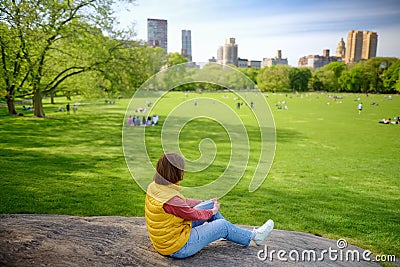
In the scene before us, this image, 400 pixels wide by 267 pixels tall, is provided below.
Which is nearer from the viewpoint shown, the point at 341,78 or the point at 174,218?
the point at 174,218

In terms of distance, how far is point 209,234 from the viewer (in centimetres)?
394

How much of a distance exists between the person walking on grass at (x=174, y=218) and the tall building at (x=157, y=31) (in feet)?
26.8

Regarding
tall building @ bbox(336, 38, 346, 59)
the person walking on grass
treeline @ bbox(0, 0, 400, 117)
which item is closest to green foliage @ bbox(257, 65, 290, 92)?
tall building @ bbox(336, 38, 346, 59)

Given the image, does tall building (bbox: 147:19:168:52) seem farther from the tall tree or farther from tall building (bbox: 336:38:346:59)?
tall building (bbox: 336:38:346:59)

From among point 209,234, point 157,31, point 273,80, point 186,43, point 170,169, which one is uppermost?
point 273,80

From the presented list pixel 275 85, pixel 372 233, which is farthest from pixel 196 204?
pixel 275 85

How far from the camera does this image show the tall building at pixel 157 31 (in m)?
11.0

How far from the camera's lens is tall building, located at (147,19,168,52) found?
11047 mm

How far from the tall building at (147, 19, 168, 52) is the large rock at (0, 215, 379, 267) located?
7423 millimetres

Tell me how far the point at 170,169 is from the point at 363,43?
86.7m

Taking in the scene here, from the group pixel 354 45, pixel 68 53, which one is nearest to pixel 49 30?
pixel 68 53

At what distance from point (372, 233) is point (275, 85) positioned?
77225 millimetres

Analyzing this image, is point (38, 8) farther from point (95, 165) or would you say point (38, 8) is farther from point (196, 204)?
point (196, 204)

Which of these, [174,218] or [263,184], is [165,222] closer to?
[174,218]
